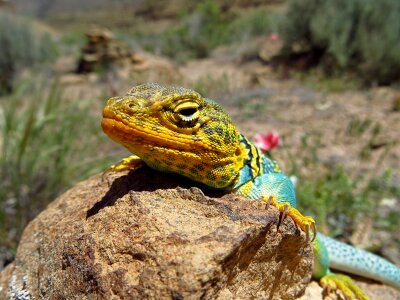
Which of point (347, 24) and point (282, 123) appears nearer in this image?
point (282, 123)

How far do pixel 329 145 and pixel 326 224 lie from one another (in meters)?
2.32

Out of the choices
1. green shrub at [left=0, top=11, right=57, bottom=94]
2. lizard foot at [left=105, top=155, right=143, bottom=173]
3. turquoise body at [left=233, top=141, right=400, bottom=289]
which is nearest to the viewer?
turquoise body at [left=233, top=141, right=400, bottom=289]

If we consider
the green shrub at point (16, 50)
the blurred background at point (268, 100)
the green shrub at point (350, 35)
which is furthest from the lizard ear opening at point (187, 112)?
the green shrub at point (16, 50)

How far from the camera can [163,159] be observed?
1.84m

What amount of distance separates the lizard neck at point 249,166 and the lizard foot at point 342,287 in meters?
0.86

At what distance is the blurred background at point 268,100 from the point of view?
4.27m

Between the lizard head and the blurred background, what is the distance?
1.92m

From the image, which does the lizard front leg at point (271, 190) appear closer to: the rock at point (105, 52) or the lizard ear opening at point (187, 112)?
the lizard ear opening at point (187, 112)

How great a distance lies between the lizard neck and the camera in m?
2.12

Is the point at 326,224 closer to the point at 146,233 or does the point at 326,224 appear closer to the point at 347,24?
the point at 146,233

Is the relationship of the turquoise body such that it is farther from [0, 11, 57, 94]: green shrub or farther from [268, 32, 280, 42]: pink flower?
[0, 11, 57, 94]: green shrub

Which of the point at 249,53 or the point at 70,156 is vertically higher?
the point at 70,156

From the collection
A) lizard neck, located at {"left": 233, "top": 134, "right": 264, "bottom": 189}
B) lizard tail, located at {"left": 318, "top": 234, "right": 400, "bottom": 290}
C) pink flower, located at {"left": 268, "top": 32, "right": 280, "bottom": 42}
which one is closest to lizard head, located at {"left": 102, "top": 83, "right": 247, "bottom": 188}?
lizard neck, located at {"left": 233, "top": 134, "right": 264, "bottom": 189}

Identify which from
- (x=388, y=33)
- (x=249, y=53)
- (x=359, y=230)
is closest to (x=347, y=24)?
(x=388, y=33)
